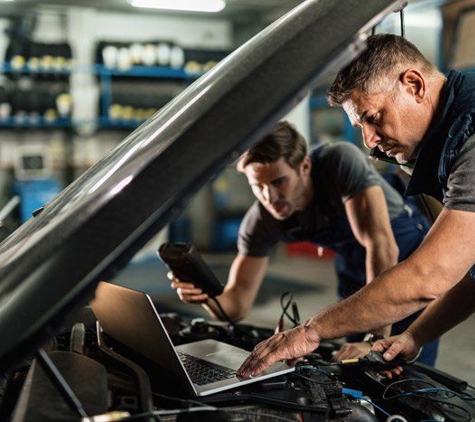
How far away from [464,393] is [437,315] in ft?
0.84

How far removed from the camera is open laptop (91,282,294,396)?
107cm

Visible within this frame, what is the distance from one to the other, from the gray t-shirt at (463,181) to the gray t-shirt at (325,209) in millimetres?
947

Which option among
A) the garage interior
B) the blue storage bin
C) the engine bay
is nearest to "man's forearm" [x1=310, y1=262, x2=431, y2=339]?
the engine bay

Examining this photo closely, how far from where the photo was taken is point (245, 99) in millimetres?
749

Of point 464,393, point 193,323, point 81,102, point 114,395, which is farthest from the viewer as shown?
point 81,102

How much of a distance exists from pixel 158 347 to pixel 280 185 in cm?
117

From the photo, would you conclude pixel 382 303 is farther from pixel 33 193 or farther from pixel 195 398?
pixel 33 193

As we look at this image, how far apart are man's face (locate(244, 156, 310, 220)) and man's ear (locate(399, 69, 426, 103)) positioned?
0.89m

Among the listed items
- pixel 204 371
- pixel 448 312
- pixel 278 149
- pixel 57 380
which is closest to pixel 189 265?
pixel 204 371

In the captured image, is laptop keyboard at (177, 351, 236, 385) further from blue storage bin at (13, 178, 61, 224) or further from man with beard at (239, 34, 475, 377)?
blue storage bin at (13, 178, 61, 224)

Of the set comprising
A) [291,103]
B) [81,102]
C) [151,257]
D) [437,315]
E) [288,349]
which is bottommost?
[151,257]

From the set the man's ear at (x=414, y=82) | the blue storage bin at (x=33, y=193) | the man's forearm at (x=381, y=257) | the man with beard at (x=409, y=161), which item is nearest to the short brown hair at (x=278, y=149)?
the man's forearm at (x=381, y=257)

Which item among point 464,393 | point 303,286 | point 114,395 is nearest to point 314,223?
point 464,393

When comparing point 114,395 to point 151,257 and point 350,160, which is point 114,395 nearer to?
point 350,160
